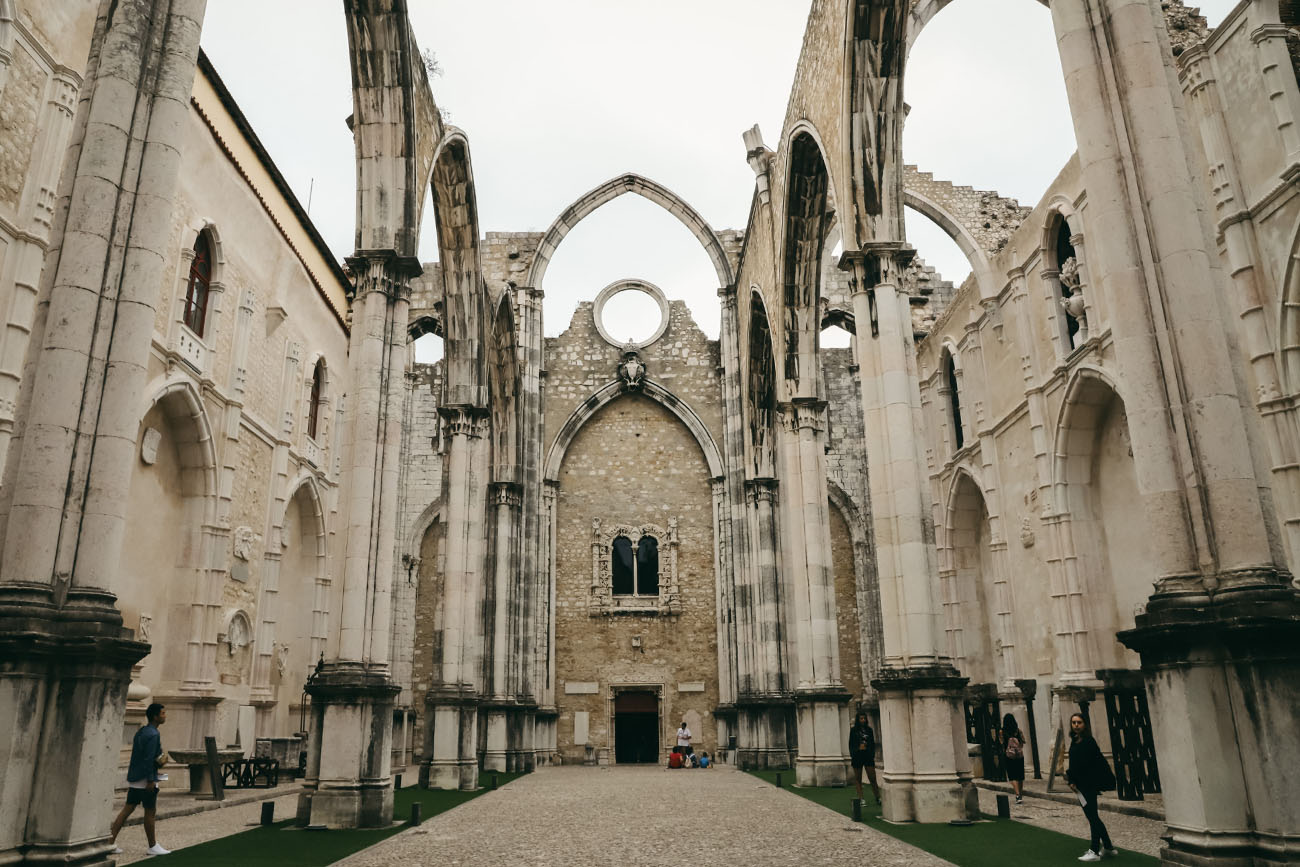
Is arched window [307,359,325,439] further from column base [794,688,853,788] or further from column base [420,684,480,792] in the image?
column base [794,688,853,788]

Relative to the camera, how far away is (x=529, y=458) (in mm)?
21375

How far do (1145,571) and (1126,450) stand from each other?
1.82 metres

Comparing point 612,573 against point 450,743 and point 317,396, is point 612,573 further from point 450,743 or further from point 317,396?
point 450,743

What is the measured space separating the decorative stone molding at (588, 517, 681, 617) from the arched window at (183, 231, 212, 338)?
11.3m

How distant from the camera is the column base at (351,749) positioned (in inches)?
338

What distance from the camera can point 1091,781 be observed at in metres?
6.71

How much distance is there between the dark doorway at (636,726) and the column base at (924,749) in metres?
14.2

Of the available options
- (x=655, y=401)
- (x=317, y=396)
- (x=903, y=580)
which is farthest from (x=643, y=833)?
(x=655, y=401)

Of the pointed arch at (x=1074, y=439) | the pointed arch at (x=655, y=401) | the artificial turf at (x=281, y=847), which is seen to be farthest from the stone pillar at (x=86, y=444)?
the pointed arch at (x=655, y=401)

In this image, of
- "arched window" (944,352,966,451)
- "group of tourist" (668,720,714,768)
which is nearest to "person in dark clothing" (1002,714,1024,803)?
"arched window" (944,352,966,451)

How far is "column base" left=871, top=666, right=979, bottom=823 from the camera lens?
8.55 metres

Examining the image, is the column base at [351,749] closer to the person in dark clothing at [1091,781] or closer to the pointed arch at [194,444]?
the person in dark clothing at [1091,781]

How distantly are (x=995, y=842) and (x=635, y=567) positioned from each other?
16.3 metres

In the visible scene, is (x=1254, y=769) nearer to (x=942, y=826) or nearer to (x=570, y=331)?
(x=942, y=826)
